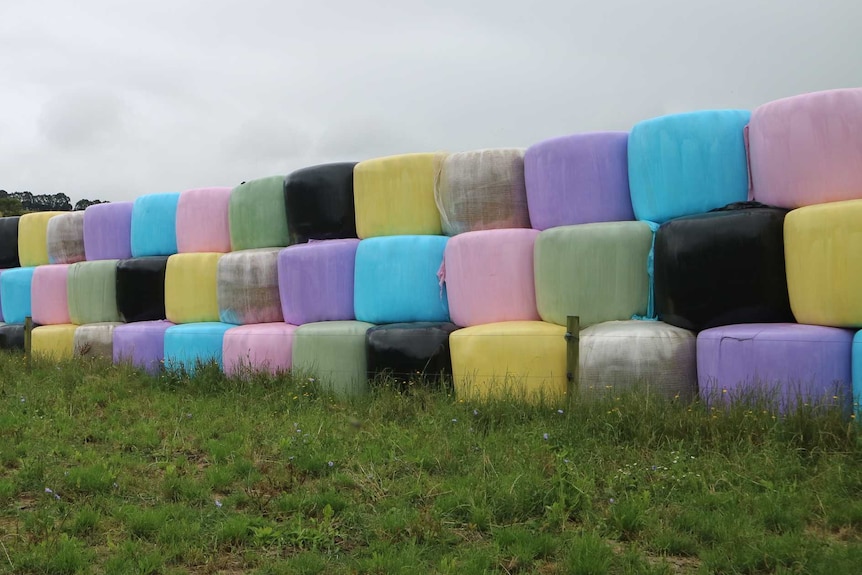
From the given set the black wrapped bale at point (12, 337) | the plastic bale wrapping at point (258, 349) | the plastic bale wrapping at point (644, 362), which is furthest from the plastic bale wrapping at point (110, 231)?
the plastic bale wrapping at point (644, 362)

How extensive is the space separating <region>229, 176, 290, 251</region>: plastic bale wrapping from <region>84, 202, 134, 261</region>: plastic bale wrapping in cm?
176

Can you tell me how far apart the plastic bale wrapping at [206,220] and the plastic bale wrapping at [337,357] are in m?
1.91

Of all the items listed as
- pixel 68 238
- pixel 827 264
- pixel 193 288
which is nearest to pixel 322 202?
pixel 193 288

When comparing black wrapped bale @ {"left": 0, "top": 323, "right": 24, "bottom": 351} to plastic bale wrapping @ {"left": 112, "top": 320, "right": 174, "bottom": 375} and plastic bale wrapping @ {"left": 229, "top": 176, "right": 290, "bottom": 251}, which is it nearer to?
plastic bale wrapping @ {"left": 112, "top": 320, "right": 174, "bottom": 375}

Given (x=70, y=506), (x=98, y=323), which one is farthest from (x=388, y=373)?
(x=98, y=323)

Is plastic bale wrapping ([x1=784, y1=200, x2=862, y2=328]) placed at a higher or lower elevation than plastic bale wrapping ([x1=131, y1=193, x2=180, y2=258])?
lower

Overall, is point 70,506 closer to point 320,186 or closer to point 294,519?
point 294,519

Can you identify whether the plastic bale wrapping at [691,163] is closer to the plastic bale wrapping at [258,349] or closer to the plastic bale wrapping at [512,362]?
the plastic bale wrapping at [512,362]

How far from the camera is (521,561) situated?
9.98 feet

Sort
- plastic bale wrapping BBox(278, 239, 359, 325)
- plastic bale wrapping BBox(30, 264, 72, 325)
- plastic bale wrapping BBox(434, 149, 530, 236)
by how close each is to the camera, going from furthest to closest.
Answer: plastic bale wrapping BBox(30, 264, 72, 325)
plastic bale wrapping BBox(278, 239, 359, 325)
plastic bale wrapping BBox(434, 149, 530, 236)

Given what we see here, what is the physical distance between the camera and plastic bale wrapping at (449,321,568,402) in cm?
524

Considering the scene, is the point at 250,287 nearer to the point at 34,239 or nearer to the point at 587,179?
the point at 587,179

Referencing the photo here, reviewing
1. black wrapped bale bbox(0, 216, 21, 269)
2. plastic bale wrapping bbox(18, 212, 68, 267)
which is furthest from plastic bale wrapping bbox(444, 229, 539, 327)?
black wrapped bale bbox(0, 216, 21, 269)

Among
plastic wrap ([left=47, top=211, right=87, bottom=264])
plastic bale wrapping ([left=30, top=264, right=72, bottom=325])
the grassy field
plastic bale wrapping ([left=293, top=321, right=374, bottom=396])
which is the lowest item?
the grassy field
